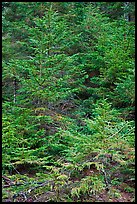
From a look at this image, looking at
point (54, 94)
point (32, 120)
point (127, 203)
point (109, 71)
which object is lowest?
point (127, 203)

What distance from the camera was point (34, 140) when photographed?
244 inches

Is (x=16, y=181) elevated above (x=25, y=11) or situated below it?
below

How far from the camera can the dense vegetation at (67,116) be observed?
187 inches

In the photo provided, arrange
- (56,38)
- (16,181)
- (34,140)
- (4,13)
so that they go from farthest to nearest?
(4,13) → (56,38) → (34,140) → (16,181)

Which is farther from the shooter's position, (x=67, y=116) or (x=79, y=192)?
(x=67, y=116)

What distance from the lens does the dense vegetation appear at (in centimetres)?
476

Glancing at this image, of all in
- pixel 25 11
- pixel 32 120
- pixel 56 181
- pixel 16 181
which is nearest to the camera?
pixel 56 181

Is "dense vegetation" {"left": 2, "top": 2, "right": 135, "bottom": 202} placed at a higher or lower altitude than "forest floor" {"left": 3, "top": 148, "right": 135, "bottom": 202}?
higher

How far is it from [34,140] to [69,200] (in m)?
1.94

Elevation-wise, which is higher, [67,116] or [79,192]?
[67,116]

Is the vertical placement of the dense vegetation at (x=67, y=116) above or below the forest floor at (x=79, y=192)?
above

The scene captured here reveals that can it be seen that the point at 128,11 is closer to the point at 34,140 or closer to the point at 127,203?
the point at 34,140

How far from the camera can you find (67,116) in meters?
7.32

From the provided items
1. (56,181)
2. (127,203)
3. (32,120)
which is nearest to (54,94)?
(32,120)
